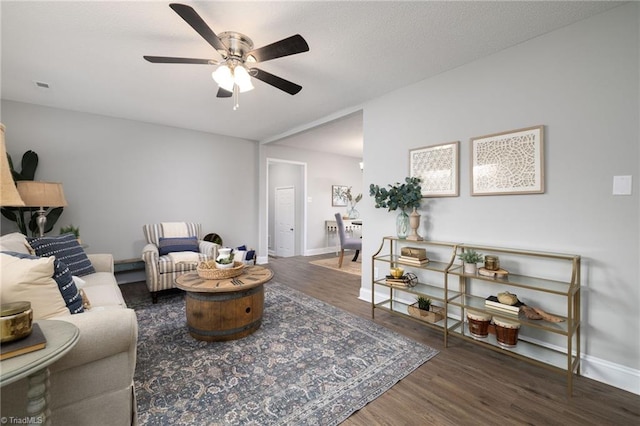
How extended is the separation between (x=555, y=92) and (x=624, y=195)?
877 millimetres

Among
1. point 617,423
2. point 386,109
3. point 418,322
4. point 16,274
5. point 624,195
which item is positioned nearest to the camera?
point 16,274

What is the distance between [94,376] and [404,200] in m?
2.60

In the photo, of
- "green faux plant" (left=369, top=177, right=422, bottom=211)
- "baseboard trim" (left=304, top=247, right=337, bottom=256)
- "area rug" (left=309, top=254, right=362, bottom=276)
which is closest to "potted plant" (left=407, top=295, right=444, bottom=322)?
"green faux plant" (left=369, top=177, right=422, bottom=211)

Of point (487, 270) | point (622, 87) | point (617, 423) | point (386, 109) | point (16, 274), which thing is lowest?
point (617, 423)

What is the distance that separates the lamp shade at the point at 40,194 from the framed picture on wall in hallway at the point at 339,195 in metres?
5.09

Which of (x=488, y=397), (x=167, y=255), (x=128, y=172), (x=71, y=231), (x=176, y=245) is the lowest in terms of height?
(x=488, y=397)

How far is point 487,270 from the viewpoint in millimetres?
2156

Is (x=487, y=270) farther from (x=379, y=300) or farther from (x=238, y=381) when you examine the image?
(x=238, y=381)

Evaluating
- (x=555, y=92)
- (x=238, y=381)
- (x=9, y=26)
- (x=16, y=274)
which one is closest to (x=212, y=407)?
(x=238, y=381)

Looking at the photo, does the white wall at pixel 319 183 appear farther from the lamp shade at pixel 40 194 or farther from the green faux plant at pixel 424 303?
the green faux plant at pixel 424 303

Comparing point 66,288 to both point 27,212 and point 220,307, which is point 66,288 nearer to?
point 220,307

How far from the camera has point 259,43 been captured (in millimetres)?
2234

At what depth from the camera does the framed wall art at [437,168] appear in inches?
102

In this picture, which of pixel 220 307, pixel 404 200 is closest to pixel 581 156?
pixel 404 200
